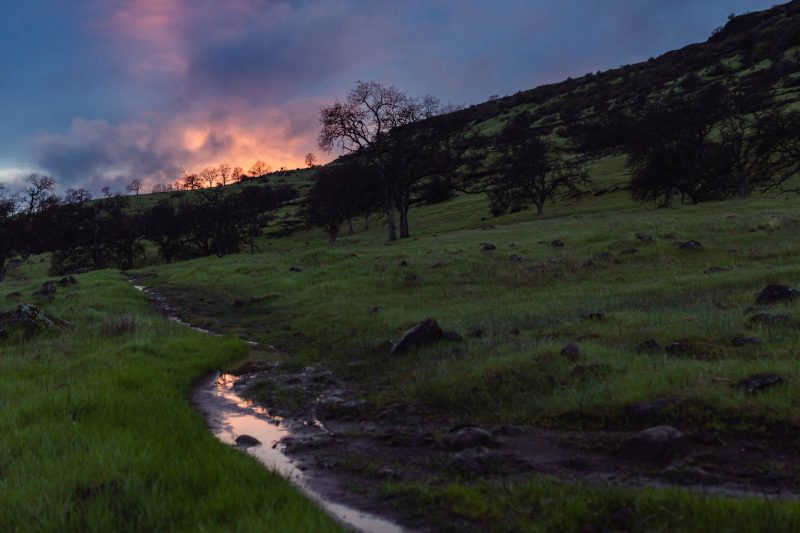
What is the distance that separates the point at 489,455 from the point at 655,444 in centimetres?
181

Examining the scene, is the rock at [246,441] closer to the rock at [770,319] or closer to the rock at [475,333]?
the rock at [475,333]

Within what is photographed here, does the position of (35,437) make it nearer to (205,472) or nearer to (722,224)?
(205,472)

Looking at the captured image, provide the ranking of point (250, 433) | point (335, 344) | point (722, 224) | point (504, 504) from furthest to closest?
point (722, 224)
point (335, 344)
point (250, 433)
point (504, 504)

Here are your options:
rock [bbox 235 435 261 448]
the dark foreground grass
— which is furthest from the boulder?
rock [bbox 235 435 261 448]

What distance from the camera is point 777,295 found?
12117 mm

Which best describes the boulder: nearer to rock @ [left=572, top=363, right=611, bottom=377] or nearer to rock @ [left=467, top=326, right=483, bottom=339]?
rock @ [left=467, top=326, right=483, bottom=339]

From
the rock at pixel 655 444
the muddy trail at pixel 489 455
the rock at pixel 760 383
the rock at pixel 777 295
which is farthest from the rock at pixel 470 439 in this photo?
the rock at pixel 777 295

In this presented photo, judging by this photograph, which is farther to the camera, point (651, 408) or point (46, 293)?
point (46, 293)

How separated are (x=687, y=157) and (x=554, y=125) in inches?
3063

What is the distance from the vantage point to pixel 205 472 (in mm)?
5508

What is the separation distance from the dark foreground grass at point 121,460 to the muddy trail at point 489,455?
32.0 inches

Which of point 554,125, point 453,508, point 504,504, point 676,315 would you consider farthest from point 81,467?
point 554,125

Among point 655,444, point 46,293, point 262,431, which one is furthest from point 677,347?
point 46,293

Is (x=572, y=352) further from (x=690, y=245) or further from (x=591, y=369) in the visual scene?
(x=690, y=245)
